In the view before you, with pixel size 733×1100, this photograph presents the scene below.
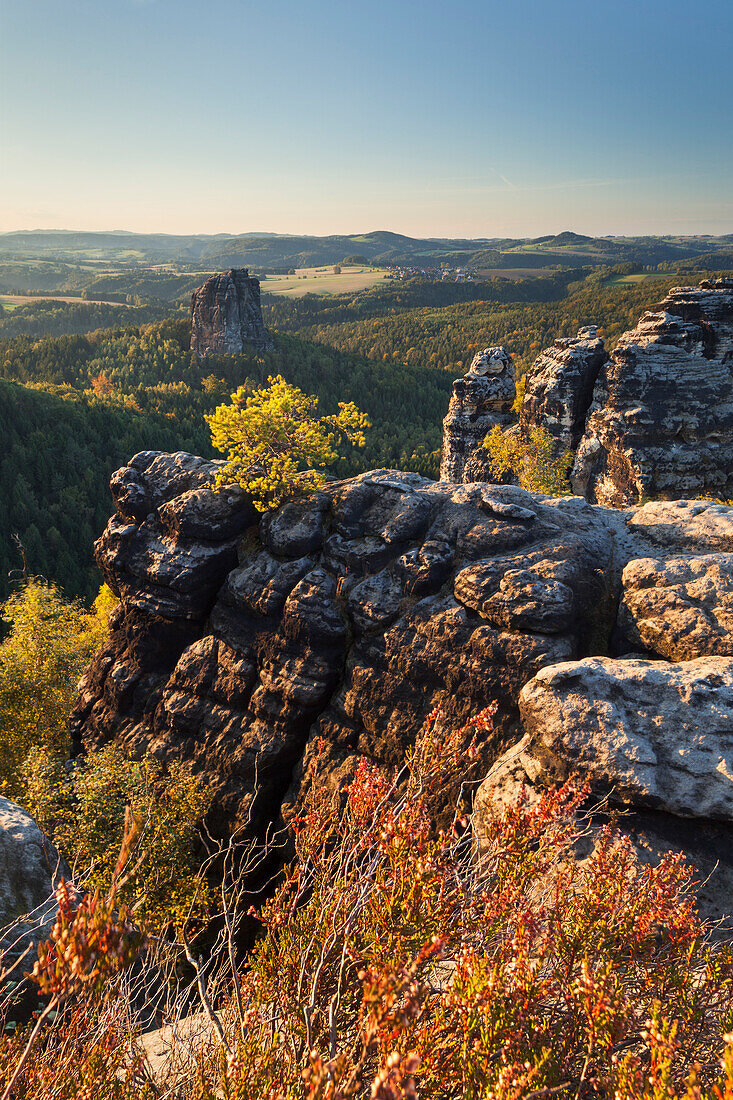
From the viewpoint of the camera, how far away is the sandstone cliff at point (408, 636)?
42.5 ft

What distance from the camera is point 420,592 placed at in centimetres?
1850

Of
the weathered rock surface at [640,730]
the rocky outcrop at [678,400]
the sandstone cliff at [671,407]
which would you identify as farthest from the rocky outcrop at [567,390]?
the weathered rock surface at [640,730]

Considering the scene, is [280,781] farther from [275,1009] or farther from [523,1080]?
[523,1080]

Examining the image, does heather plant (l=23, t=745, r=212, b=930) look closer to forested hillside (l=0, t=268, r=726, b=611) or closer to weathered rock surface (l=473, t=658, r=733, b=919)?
weathered rock surface (l=473, t=658, r=733, b=919)

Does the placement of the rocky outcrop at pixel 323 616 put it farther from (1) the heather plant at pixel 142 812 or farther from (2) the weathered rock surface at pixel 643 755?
(2) the weathered rock surface at pixel 643 755

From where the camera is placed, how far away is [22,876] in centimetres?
1578

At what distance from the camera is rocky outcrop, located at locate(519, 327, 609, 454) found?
41594 millimetres

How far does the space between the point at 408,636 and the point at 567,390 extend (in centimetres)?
3196

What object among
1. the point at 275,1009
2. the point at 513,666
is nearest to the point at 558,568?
the point at 513,666

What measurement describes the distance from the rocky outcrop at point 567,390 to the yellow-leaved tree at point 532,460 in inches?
36.5

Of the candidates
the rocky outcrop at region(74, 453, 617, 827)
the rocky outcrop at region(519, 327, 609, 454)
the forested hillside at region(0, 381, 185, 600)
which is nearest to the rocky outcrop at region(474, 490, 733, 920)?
the rocky outcrop at region(74, 453, 617, 827)

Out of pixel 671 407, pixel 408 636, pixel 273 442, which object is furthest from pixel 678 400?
pixel 408 636

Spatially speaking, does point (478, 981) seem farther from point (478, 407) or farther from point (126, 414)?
point (126, 414)

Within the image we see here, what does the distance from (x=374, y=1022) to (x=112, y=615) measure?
24587 millimetres
